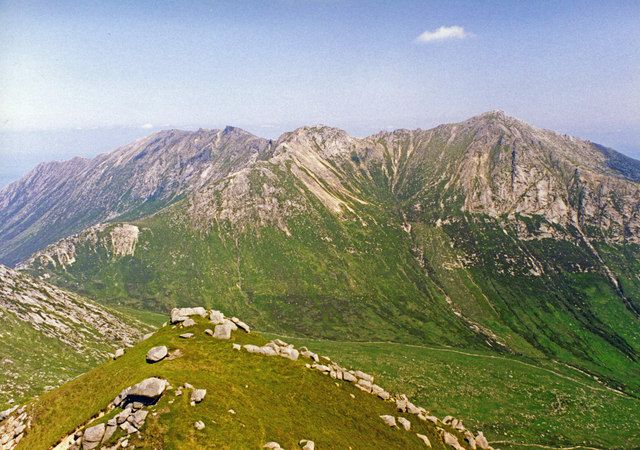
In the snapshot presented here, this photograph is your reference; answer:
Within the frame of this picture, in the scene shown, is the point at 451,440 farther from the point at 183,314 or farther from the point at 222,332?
the point at 183,314

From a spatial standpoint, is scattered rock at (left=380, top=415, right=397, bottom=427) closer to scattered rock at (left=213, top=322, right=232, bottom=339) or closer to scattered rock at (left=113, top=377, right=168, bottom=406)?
scattered rock at (left=213, top=322, right=232, bottom=339)

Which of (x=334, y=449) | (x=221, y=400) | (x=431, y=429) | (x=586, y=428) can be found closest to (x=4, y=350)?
(x=221, y=400)

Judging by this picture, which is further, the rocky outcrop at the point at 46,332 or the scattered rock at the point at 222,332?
Result: the rocky outcrop at the point at 46,332

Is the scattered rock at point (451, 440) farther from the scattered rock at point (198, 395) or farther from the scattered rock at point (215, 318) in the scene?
the scattered rock at point (215, 318)

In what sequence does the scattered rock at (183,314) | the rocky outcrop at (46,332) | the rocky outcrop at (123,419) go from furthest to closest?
the rocky outcrop at (46,332) → the scattered rock at (183,314) → the rocky outcrop at (123,419)

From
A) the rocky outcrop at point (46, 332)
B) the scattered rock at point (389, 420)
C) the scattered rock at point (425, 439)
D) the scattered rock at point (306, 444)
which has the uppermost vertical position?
the scattered rock at point (306, 444)

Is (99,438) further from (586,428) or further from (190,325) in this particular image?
(586,428)

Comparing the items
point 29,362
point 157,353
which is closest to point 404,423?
point 157,353

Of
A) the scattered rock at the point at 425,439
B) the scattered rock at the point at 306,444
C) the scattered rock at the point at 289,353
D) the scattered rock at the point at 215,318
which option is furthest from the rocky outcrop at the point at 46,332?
the scattered rock at the point at 425,439
